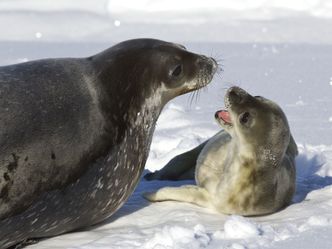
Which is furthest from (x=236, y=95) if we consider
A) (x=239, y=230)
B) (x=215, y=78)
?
(x=215, y=78)

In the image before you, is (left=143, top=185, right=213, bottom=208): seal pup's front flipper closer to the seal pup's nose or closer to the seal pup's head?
the seal pup's head

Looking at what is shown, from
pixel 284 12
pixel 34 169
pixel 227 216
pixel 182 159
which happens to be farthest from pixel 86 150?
pixel 284 12

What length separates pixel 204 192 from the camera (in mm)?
4316

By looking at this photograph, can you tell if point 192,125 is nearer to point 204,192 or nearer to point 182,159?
point 182,159

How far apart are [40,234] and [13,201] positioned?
0.30 meters

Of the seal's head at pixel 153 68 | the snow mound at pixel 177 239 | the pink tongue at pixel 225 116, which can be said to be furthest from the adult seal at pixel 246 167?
the snow mound at pixel 177 239

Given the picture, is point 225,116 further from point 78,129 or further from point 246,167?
point 78,129

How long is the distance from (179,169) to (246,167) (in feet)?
2.09

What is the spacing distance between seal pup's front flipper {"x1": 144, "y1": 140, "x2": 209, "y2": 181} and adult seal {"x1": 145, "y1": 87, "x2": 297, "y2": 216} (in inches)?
12.0

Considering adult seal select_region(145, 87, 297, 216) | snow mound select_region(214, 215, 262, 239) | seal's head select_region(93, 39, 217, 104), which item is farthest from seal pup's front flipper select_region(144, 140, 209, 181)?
→ snow mound select_region(214, 215, 262, 239)

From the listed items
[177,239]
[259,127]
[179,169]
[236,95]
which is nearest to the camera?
[177,239]

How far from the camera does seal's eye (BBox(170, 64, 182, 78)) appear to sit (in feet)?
13.7

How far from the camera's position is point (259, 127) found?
14.2 feet

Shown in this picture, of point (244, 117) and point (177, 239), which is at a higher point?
point (244, 117)
